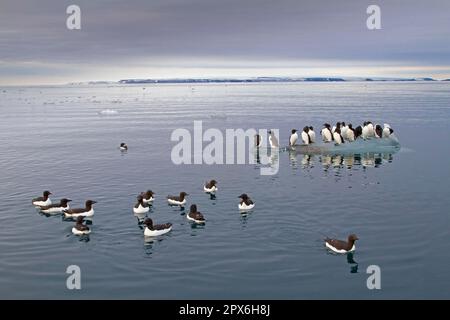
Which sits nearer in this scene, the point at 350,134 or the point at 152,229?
the point at 152,229

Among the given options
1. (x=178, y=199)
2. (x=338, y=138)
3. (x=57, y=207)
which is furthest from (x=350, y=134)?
(x=57, y=207)

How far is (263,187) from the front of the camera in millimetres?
31828

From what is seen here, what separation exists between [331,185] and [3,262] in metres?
19.5

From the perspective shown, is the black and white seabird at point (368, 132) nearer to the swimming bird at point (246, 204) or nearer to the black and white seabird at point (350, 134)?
the black and white seabird at point (350, 134)

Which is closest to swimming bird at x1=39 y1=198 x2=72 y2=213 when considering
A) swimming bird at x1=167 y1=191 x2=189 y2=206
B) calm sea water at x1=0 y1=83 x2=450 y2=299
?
calm sea water at x1=0 y1=83 x2=450 y2=299

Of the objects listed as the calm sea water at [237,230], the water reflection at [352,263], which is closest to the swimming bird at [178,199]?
the calm sea water at [237,230]

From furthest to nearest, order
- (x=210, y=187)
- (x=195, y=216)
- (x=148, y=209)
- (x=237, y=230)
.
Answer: (x=210, y=187) → (x=148, y=209) → (x=195, y=216) → (x=237, y=230)

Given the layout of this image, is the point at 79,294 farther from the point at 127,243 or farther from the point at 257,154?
the point at 257,154

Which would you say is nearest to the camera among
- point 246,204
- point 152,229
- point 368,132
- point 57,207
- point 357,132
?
point 152,229

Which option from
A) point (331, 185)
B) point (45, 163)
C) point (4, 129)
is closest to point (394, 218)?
point (331, 185)

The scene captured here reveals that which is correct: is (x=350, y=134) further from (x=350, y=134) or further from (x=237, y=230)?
(x=237, y=230)

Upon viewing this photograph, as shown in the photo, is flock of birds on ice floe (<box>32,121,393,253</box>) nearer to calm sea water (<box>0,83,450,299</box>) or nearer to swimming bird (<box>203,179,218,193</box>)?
swimming bird (<box>203,179,218,193</box>)

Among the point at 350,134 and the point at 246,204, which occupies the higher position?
the point at 350,134

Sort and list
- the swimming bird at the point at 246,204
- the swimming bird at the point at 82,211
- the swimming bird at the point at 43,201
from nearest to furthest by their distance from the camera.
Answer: the swimming bird at the point at 82,211 → the swimming bird at the point at 246,204 → the swimming bird at the point at 43,201
